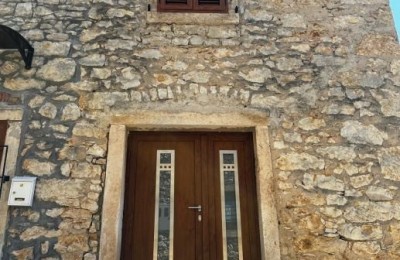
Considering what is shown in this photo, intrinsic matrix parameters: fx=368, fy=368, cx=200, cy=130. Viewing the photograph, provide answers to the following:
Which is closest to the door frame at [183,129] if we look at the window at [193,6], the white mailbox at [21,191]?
the white mailbox at [21,191]

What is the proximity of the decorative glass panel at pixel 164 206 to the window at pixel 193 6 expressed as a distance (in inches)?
63.2

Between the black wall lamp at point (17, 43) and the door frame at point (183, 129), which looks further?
the black wall lamp at point (17, 43)

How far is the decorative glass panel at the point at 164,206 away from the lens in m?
3.23

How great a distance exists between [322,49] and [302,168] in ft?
4.44

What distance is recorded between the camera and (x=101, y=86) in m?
3.63

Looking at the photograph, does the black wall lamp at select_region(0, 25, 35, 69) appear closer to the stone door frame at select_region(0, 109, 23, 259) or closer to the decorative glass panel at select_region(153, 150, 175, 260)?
the stone door frame at select_region(0, 109, 23, 259)

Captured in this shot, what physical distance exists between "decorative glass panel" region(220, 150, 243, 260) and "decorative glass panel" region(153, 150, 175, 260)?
1.55 ft

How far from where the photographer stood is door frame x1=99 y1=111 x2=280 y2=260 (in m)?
3.10

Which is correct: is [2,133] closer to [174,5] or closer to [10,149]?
[10,149]

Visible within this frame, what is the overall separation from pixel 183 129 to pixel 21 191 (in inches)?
60.1

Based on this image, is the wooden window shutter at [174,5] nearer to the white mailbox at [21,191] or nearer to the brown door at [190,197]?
the brown door at [190,197]

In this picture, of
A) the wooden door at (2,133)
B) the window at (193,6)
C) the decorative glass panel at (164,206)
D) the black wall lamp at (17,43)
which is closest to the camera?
the decorative glass panel at (164,206)

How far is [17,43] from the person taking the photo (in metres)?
3.52

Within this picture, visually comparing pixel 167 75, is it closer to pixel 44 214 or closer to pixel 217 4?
pixel 217 4
